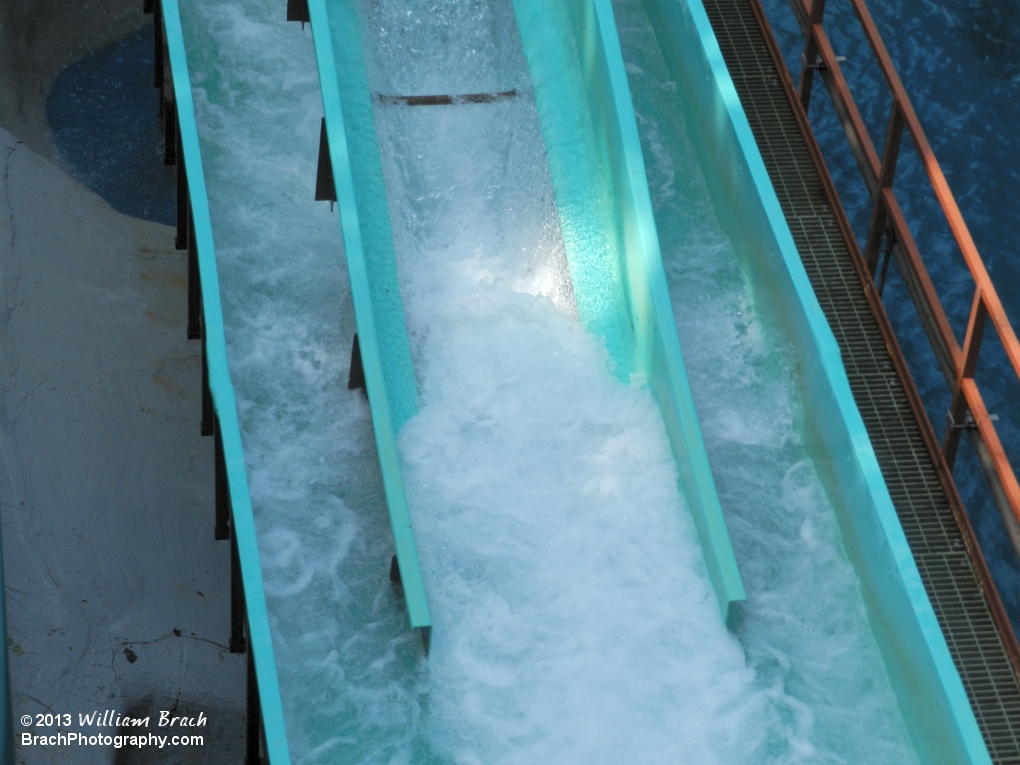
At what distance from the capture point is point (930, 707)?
12.4 feet

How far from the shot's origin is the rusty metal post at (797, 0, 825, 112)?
216 inches

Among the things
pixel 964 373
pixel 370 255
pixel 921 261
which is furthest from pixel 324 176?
pixel 964 373

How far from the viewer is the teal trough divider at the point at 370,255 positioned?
3971 mm

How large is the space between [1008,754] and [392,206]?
9.29ft

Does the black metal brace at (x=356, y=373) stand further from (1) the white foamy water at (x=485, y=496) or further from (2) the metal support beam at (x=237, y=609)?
(2) the metal support beam at (x=237, y=609)

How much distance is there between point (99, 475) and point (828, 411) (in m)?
2.88

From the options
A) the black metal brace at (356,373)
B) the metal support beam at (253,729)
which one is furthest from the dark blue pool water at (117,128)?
the metal support beam at (253,729)

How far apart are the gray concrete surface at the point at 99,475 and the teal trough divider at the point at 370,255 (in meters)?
1.30

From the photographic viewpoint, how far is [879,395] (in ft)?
15.4

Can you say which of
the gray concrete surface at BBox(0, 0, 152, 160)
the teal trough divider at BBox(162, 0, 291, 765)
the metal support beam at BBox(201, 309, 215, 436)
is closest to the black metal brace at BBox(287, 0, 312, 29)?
the teal trough divider at BBox(162, 0, 291, 765)

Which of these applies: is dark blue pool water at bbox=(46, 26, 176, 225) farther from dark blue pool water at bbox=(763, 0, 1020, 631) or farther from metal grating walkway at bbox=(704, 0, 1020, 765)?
dark blue pool water at bbox=(763, 0, 1020, 631)

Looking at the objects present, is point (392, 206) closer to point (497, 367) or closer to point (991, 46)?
point (497, 367)

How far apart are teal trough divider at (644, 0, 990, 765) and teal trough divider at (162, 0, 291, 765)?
180 cm

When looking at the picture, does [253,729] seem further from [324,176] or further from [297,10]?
[297,10]
